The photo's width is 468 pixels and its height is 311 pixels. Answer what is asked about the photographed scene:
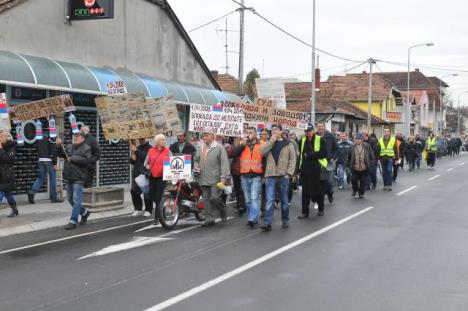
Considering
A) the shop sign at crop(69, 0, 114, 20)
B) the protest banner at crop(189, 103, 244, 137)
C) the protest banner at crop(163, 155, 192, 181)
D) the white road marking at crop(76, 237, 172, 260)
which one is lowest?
the white road marking at crop(76, 237, 172, 260)

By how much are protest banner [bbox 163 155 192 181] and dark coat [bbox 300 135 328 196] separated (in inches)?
97.2

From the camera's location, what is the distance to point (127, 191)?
1753cm

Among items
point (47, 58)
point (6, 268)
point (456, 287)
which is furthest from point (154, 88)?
point (456, 287)

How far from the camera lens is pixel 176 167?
10688mm

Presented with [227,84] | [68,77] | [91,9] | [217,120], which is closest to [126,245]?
[217,120]

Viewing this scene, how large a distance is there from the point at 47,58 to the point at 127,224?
18.7 ft

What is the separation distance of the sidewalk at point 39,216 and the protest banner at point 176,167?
2.36 m

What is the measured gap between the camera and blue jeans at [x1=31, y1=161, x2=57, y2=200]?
13688mm

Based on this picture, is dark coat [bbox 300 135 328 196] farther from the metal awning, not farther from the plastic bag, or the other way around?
the metal awning

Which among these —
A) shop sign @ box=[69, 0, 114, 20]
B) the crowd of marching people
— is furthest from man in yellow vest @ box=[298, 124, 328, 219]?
shop sign @ box=[69, 0, 114, 20]

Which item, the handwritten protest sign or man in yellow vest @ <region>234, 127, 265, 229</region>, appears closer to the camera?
man in yellow vest @ <region>234, 127, 265, 229</region>

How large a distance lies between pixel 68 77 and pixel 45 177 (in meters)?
2.52

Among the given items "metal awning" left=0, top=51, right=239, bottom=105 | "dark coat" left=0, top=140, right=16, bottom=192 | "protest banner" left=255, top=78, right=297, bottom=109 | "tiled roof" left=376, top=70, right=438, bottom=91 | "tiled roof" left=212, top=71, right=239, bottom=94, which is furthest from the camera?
"tiled roof" left=376, top=70, right=438, bottom=91

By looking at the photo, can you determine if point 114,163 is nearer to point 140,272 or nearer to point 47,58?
point 47,58
